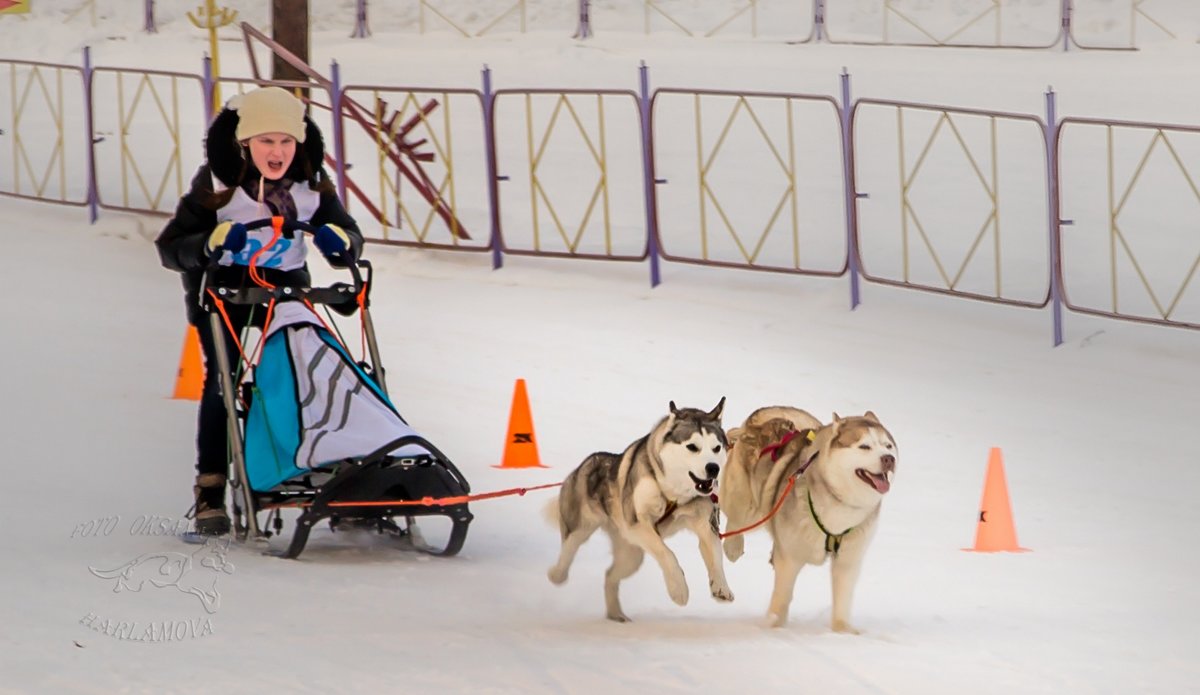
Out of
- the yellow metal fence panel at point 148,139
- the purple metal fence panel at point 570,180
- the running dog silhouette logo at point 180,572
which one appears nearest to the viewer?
the running dog silhouette logo at point 180,572

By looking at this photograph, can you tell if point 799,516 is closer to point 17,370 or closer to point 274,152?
point 274,152

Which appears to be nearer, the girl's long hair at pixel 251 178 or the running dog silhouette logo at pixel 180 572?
the running dog silhouette logo at pixel 180 572

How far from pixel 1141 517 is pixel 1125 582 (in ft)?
3.30

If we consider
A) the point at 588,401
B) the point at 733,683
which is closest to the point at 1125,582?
the point at 733,683

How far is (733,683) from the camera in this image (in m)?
4.61

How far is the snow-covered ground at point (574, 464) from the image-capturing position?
15.8ft

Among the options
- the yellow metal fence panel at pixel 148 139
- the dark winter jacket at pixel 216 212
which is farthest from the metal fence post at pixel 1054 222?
the yellow metal fence panel at pixel 148 139

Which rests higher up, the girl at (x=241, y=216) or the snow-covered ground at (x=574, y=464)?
the girl at (x=241, y=216)

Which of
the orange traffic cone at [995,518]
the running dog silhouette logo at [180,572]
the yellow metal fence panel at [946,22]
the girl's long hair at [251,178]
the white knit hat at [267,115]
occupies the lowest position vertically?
the orange traffic cone at [995,518]

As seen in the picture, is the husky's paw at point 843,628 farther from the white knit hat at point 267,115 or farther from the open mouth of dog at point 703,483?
the white knit hat at point 267,115

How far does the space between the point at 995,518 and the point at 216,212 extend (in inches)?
118

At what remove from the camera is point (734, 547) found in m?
5.95

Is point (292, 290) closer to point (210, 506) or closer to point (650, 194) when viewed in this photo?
point (210, 506)

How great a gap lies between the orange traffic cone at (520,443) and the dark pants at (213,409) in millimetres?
1576
